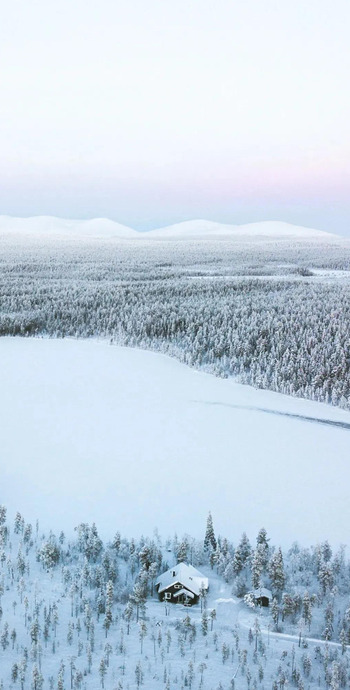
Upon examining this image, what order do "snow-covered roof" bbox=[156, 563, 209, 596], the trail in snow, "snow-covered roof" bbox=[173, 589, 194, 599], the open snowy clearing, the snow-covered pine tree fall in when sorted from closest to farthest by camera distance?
"snow-covered roof" bbox=[173, 589, 194, 599], "snow-covered roof" bbox=[156, 563, 209, 596], the snow-covered pine tree, the open snowy clearing, the trail in snow

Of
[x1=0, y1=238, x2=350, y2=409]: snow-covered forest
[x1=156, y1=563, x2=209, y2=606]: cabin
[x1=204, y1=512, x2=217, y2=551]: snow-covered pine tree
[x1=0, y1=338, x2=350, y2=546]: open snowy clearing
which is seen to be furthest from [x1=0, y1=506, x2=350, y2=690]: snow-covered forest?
[x1=0, y1=238, x2=350, y2=409]: snow-covered forest

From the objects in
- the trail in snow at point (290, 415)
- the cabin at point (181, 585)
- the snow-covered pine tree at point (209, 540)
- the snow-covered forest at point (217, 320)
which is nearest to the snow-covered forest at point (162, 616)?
the snow-covered pine tree at point (209, 540)

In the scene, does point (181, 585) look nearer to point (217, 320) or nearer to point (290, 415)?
point (290, 415)

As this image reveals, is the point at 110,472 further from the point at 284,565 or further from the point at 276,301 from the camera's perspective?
the point at 276,301

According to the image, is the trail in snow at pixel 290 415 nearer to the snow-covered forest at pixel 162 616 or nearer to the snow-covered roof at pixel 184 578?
the snow-covered forest at pixel 162 616

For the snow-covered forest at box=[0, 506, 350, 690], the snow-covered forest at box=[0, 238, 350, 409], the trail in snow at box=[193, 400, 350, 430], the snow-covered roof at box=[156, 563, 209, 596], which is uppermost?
the snow-covered forest at box=[0, 238, 350, 409]

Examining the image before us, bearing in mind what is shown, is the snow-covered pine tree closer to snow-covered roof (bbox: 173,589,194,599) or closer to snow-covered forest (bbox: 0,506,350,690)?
snow-covered forest (bbox: 0,506,350,690)
